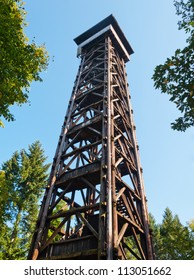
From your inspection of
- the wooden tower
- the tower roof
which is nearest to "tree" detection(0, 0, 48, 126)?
the wooden tower

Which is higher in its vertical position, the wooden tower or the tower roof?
the tower roof

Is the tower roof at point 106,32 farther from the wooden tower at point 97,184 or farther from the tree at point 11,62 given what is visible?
the tree at point 11,62

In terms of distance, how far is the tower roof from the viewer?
758 inches

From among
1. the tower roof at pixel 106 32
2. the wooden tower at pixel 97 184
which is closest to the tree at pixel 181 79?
the wooden tower at pixel 97 184

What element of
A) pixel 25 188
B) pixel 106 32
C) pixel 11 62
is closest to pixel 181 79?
pixel 11 62

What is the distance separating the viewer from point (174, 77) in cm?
746

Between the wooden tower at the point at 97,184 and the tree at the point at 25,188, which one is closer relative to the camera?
the wooden tower at the point at 97,184

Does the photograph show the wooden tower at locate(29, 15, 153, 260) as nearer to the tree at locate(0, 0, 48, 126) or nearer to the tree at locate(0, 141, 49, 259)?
the tree at locate(0, 0, 48, 126)

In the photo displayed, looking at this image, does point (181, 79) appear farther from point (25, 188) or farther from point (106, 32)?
point (25, 188)

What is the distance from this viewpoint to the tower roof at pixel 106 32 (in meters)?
19.2

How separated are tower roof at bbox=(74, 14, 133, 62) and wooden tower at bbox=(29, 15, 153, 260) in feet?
2.77

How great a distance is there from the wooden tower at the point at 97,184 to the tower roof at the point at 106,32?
85 cm
